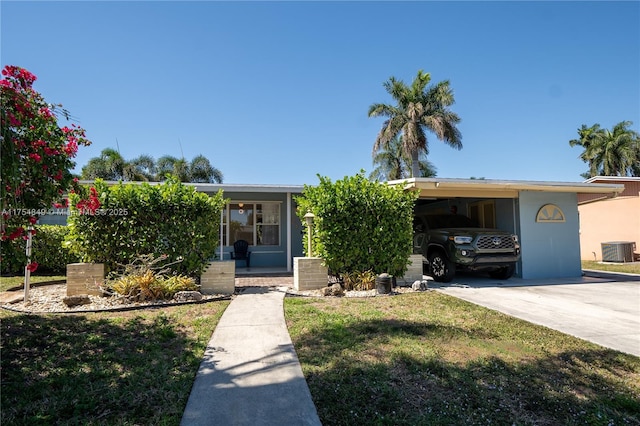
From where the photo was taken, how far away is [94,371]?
10.7 feet

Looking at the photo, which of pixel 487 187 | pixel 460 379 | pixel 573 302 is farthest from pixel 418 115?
pixel 460 379

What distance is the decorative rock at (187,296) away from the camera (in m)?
6.44

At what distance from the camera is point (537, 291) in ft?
25.6

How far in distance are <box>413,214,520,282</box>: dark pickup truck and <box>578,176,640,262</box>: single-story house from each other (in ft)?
29.9

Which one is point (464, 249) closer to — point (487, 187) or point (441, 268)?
point (441, 268)

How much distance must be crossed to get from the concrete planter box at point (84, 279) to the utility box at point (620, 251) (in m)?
20.2

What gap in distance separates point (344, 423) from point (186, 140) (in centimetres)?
1204

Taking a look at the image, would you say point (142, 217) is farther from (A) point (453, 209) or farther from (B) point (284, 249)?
(A) point (453, 209)

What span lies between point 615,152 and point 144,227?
137 ft

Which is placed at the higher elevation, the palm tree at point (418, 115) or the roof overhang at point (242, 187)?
the palm tree at point (418, 115)

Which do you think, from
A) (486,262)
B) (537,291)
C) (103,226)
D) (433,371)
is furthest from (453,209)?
(103,226)

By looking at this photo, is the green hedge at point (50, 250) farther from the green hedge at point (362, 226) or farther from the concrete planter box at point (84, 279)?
the green hedge at point (362, 226)

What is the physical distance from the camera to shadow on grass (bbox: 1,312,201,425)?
2.54m

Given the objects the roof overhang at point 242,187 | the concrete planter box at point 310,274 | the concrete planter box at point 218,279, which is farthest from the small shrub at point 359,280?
the roof overhang at point 242,187
